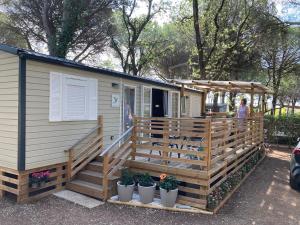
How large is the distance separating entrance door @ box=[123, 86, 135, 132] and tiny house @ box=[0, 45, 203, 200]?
60cm

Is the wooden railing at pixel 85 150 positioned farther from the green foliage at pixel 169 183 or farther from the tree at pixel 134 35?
the tree at pixel 134 35

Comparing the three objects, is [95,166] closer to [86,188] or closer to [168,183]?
[86,188]

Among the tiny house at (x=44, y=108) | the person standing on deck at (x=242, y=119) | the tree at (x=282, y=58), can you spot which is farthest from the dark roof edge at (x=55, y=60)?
the tree at (x=282, y=58)

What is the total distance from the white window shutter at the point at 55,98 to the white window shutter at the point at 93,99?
0.88m

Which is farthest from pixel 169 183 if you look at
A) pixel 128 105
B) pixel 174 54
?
pixel 174 54

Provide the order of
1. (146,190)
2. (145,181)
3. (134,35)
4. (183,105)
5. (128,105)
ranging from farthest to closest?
(134,35) → (183,105) → (128,105) → (145,181) → (146,190)

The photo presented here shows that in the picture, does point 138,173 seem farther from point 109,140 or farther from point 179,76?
point 179,76

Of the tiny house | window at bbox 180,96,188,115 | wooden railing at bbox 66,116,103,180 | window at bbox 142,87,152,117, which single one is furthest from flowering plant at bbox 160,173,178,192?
window at bbox 180,96,188,115

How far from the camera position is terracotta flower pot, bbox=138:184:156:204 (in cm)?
535

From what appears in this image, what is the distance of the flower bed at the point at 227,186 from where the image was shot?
5.37 meters

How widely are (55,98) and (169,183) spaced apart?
2.82 metres

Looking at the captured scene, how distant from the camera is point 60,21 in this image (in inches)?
607

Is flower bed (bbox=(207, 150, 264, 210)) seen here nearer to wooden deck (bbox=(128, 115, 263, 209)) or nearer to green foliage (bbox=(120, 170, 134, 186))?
wooden deck (bbox=(128, 115, 263, 209))

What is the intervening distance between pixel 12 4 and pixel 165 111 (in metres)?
10.9
